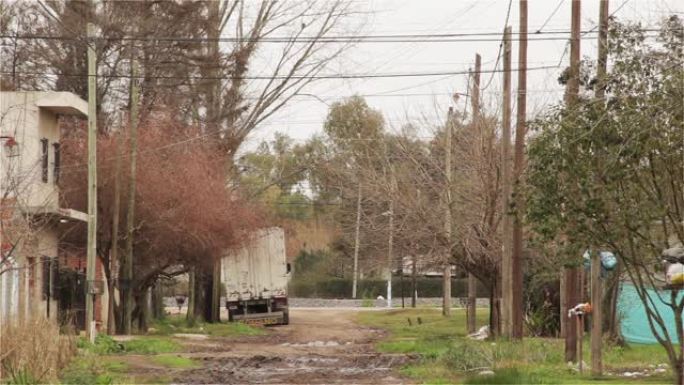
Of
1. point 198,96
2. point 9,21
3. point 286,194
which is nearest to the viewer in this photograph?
point 9,21

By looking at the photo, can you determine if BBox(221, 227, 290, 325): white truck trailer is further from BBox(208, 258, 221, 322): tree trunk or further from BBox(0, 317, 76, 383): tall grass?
BBox(0, 317, 76, 383): tall grass

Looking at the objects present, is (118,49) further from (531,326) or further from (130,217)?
(531,326)

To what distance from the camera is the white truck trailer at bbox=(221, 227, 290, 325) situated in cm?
4675

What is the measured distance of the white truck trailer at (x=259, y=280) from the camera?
153 ft

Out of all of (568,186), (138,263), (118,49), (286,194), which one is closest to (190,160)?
(138,263)

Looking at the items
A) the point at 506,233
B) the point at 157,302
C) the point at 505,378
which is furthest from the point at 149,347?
the point at 157,302

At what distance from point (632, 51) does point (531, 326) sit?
18713 mm

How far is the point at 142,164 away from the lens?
124 feet

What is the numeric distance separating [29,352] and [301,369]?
8.36 meters

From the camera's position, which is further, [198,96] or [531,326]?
[198,96]

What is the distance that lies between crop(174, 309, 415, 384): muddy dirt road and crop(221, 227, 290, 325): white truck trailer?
274 cm

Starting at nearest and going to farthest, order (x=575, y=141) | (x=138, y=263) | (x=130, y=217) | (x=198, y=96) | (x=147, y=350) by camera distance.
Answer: (x=575, y=141) → (x=147, y=350) → (x=130, y=217) → (x=138, y=263) → (x=198, y=96)

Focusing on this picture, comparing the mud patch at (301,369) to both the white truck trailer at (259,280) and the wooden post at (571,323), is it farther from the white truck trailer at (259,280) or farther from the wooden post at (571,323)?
the white truck trailer at (259,280)

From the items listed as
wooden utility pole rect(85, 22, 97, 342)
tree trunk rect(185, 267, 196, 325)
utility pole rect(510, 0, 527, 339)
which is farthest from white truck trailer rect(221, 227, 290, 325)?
utility pole rect(510, 0, 527, 339)
